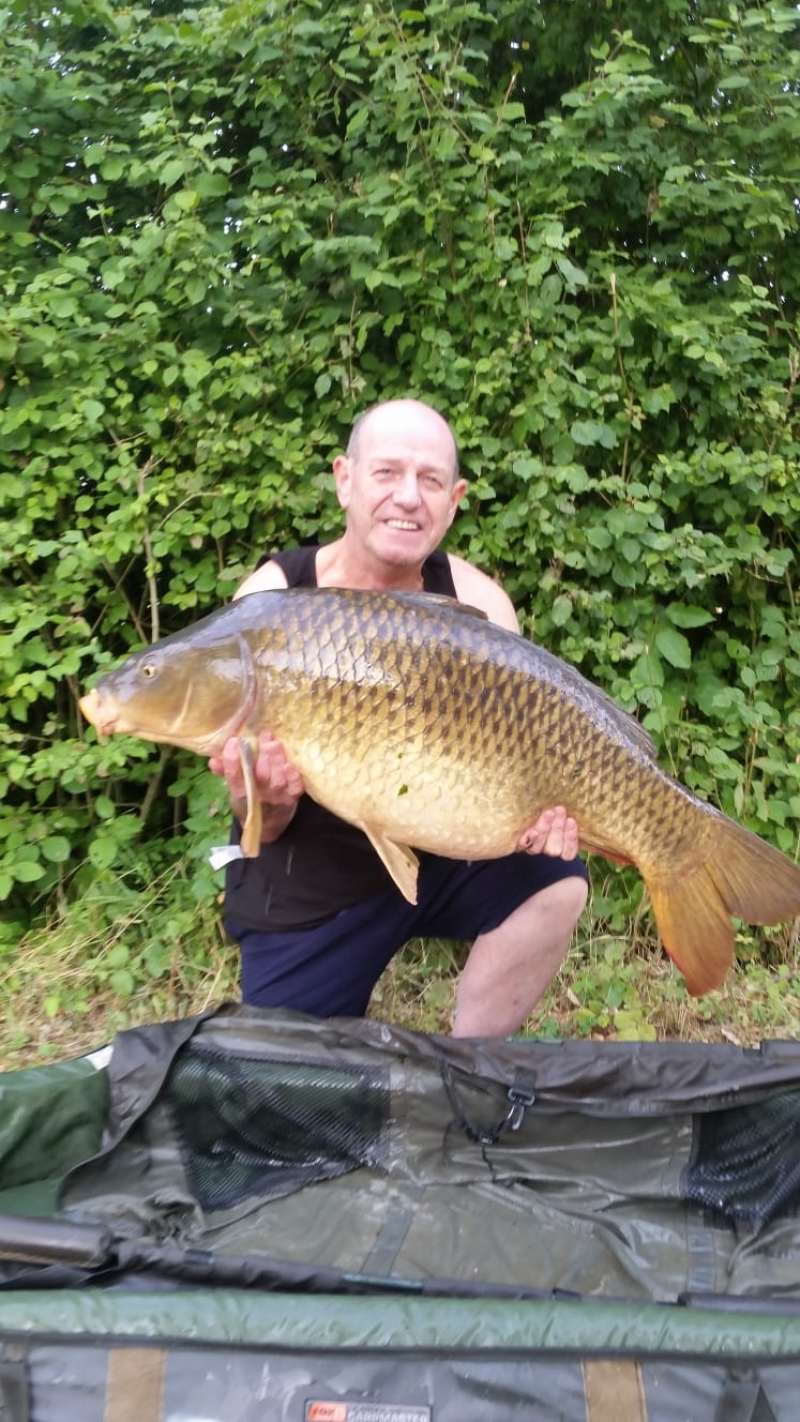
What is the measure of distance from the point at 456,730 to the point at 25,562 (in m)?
1.36

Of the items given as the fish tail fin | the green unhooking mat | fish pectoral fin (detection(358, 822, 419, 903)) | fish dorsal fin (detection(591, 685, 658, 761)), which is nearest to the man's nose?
fish dorsal fin (detection(591, 685, 658, 761))

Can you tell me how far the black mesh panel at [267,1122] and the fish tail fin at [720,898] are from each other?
496 mm

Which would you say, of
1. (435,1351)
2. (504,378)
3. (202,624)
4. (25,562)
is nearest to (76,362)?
(25,562)

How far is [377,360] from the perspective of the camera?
94.0 inches

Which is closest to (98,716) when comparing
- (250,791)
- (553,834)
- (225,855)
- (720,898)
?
(250,791)

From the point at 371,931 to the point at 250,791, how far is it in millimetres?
442

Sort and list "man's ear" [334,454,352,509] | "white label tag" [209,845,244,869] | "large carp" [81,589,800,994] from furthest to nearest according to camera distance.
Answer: "man's ear" [334,454,352,509]
"white label tag" [209,845,244,869]
"large carp" [81,589,800,994]

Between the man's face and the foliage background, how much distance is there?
1.79 ft

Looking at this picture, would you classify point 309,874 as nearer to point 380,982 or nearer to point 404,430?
point 380,982

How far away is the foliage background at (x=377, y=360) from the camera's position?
7.18 feet

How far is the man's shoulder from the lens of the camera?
183 centimetres

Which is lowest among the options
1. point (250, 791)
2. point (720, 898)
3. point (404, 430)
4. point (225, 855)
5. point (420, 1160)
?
point (420, 1160)

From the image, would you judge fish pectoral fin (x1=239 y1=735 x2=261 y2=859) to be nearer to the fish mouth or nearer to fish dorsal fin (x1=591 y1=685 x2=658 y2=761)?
the fish mouth

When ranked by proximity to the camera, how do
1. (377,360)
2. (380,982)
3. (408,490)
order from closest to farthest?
(408,490) → (380,982) → (377,360)
